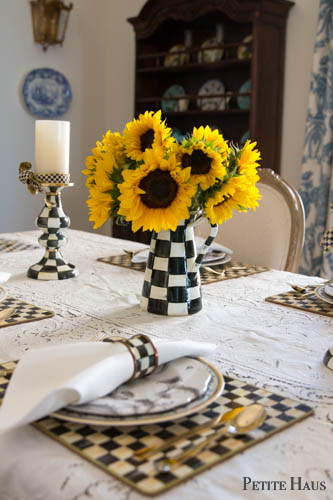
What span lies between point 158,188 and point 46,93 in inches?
140

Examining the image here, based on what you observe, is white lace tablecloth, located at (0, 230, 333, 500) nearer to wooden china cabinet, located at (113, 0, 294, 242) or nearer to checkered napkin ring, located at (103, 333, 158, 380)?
checkered napkin ring, located at (103, 333, 158, 380)

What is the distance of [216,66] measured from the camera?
378 centimetres

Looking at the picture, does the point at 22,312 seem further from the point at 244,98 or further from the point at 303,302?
the point at 244,98

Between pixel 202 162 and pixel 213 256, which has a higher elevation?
pixel 202 162

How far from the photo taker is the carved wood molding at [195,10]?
3.36 meters

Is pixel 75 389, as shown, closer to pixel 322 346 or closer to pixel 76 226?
pixel 322 346

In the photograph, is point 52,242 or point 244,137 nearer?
point 52,242

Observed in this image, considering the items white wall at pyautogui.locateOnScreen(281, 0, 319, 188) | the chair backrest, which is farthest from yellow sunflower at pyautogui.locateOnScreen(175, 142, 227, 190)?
white wall at pyautogui.locateOnScreen(281, 0, 319, 188)

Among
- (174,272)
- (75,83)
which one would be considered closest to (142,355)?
(174,272)

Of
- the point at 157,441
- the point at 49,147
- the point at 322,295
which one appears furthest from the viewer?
the point at 49,147

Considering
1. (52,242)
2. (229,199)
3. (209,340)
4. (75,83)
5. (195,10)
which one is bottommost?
(209,340)

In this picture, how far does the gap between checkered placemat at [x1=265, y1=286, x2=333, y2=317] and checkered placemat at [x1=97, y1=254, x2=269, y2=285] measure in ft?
0.68

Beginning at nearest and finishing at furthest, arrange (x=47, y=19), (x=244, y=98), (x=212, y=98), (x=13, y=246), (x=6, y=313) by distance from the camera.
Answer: (x=6, y=313)
(x=13, y=246)
(x=244, y=98)
(x=212, y=98)
(x=47, y=19)

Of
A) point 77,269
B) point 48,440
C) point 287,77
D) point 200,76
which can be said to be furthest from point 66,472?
point 200,76
